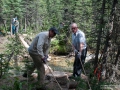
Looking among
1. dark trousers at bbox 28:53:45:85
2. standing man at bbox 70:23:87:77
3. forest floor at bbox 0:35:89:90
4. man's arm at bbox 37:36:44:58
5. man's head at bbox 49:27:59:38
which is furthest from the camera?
standing man at bbox 70:23:87:77

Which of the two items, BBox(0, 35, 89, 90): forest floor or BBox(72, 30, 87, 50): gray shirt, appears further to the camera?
BBox(72, 30, 87, 50): gray shirt

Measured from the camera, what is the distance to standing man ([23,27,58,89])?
6.00 m

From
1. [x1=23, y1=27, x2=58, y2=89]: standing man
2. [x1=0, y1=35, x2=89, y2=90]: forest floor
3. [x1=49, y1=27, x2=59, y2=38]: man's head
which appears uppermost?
[x1=49, y1=27, x2=59, y2=38]: man's head

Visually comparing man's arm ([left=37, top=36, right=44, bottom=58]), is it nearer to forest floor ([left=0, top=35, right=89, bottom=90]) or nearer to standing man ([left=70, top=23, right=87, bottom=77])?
forest floor ([left=0, top=35, right=89, bottom=90])

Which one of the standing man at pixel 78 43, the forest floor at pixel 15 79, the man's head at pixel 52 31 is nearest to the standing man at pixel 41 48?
the man's head at pixel 52 31

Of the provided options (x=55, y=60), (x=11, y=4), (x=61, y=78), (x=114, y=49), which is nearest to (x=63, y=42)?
(x=55, y=60)

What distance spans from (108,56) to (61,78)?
2416mm

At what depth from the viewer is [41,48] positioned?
19.8 feet

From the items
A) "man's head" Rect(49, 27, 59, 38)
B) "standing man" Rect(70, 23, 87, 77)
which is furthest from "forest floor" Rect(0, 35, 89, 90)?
"man's head" Rect(49, 27, 59, 38)

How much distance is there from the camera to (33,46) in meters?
6.43

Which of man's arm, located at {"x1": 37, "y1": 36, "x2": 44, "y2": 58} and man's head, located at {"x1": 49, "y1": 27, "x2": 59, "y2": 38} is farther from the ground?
man's head, located at {"x1": 49, "y1": 27, "x2": 59, "y2": 38}

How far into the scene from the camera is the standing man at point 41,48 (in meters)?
6.00

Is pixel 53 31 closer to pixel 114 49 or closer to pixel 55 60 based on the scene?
pixel 114 49

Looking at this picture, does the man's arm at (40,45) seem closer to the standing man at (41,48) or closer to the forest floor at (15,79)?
the standing man at (41,48)
